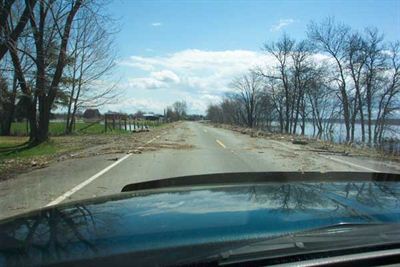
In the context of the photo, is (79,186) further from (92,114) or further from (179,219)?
(92,114)

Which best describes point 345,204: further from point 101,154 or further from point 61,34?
point 61,34

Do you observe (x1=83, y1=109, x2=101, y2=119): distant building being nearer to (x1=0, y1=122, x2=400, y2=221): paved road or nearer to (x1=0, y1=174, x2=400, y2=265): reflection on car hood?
(x1=0, y1=122, x2=400, y2=221): paved road

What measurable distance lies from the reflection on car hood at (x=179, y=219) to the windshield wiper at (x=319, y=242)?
0.09m

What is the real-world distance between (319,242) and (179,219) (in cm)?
90

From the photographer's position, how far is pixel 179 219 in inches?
126

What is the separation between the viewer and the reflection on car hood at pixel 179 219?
2658 mm

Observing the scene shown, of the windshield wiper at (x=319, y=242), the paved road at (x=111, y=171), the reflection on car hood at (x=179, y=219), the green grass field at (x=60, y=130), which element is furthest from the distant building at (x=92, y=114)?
the windshield wiper at (x=319, y=242)

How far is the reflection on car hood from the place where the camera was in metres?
2.66

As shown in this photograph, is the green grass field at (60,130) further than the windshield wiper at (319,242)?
Yes

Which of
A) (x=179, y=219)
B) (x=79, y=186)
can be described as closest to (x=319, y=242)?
(x=179, y=219)

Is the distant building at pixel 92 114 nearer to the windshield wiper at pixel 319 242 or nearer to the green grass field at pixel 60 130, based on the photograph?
the green grass field at pixel 60 130

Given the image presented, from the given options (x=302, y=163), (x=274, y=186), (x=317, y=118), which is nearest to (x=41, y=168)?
(x=302, y=163)

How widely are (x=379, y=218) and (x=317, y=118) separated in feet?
293

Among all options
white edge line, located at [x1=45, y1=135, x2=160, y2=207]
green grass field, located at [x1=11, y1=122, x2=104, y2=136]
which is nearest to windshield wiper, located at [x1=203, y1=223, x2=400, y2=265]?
white edge line, located at [x1=45, y1=135, x2=160, y2=207]
